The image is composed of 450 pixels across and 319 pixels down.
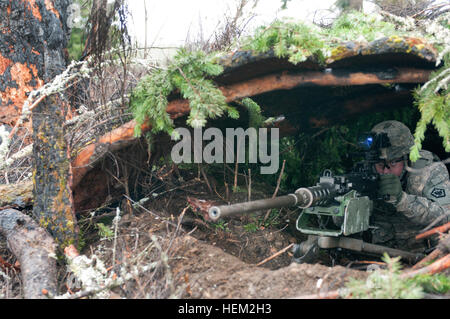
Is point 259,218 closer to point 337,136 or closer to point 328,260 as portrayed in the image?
point 328,260

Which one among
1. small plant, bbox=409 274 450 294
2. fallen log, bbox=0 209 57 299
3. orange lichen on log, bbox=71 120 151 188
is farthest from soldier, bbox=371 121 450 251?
fallen log, bbox=0 209 57 299

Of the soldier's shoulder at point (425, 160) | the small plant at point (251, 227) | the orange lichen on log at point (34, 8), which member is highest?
the orange lichen on log at point (34, 8)

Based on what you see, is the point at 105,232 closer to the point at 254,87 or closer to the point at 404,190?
the point at 254,87

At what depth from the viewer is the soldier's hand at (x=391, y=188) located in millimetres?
4590

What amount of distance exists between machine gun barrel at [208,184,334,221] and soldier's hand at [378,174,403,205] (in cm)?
94

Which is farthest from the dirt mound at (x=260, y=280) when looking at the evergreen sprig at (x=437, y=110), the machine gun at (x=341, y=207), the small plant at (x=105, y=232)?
the evergreen sprig at (x=437, y=110)

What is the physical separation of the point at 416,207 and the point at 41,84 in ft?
14.0

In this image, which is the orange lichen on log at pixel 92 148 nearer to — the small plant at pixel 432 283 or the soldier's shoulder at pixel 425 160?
the small plant at pixel 432 283

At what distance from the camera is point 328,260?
5.05 m

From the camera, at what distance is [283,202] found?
137 inches

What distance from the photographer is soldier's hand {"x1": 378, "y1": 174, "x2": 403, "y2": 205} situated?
459 centimetres

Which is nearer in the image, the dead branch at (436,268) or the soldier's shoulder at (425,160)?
the dead branch at (436,268)

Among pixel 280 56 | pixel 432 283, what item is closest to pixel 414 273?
pixel 432 283
